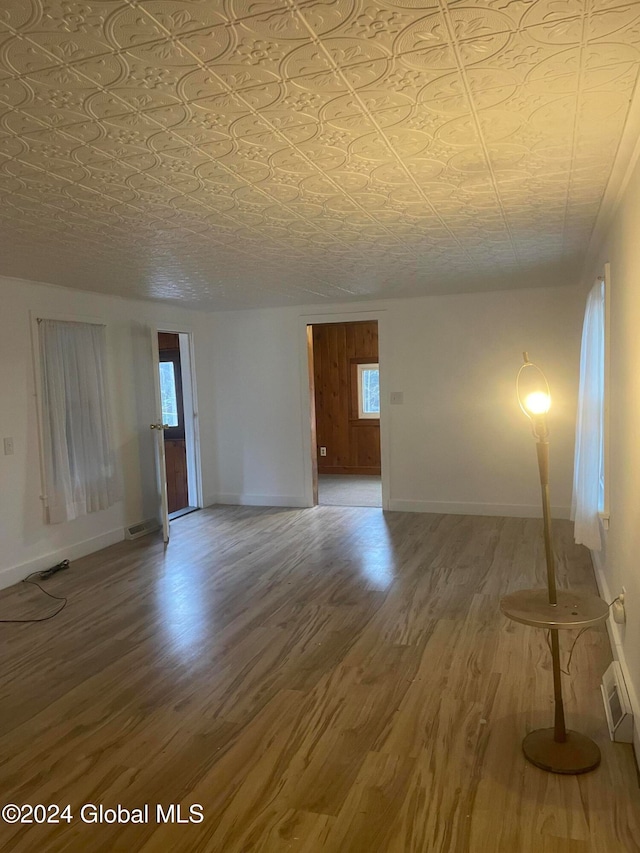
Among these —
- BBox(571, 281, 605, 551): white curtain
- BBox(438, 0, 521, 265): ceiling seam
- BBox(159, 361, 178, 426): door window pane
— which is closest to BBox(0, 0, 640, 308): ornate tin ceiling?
BBox(438, 0, 521, 265): ceiling seam

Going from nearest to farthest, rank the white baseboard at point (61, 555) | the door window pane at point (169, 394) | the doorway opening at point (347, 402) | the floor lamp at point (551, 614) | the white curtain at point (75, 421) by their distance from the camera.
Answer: the floor lamp at point (551, 614), the white baseboard at point (61, 555), the white curtain at point (75, 421), the door window pane at point (169, 394), the doorway opening at point (347, 402)

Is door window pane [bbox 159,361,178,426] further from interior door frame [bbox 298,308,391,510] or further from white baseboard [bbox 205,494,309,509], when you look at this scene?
interior door frame [bbox 298,308,391,510]

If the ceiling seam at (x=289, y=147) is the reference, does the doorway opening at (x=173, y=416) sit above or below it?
below

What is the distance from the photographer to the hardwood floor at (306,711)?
77.7 inches

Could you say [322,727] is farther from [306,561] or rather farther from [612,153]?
[612,153]

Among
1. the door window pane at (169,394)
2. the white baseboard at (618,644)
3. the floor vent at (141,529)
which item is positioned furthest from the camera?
the door window pane at (169,394)

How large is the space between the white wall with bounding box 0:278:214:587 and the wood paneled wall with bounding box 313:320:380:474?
2787 mm

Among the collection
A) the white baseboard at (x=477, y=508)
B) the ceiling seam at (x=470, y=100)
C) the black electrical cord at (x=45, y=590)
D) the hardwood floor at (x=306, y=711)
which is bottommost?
the hardwood floor at (x=306, y=711)

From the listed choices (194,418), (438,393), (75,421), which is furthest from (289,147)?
(194,418)

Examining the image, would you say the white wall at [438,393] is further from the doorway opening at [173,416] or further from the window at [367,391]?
the window at [367,391]

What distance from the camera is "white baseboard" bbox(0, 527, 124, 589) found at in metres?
4.43

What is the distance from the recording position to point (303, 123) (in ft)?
6.46

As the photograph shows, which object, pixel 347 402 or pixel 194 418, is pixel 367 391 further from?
pixel 194 418

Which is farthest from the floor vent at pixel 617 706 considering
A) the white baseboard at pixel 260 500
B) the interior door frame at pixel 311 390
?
the white baseboard at pixel 260 500
